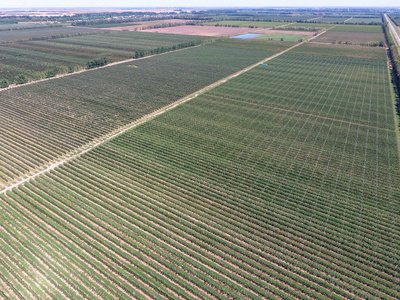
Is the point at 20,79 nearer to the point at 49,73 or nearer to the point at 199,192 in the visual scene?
the point at 49,73

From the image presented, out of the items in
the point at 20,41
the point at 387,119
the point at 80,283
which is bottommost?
the point at 80,283

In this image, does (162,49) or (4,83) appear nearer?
(4,83)

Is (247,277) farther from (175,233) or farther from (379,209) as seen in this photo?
(379,209)

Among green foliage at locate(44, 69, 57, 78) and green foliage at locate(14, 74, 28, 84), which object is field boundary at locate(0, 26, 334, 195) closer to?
green foliage at locate(44, 69, 57, 78)

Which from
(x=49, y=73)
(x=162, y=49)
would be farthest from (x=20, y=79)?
(x=162, y=49)

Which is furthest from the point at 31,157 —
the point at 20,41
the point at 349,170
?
the point at 20,41

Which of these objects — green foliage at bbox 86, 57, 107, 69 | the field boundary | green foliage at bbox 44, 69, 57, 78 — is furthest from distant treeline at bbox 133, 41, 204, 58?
the field boundary

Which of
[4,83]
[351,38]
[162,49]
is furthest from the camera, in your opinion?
[351,38]
